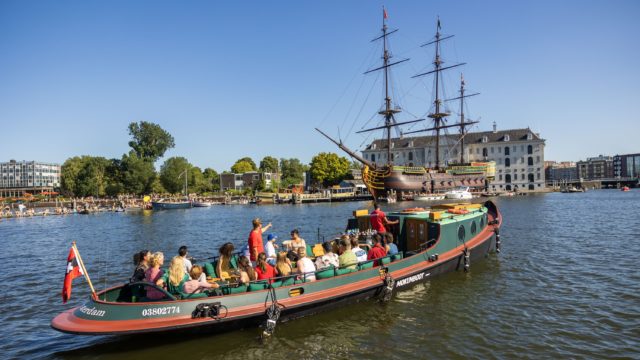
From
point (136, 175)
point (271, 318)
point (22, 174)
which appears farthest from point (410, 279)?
point (22, 174)

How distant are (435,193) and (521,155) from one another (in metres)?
33.8

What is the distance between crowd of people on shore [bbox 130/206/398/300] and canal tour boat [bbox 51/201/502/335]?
0.68 feet

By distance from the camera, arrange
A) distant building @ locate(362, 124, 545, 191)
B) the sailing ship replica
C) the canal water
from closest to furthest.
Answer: the canal water
the sailing ship replica
distant building @ locate(362, 124, 545, 191)

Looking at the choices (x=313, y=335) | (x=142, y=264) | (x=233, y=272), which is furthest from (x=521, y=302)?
(x=142, y=264)

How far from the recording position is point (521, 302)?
12.3 m

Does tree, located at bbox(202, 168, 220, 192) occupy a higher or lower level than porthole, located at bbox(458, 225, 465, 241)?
higher

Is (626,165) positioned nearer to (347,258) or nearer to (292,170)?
(292,170)

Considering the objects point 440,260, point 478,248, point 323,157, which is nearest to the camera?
point 440,260

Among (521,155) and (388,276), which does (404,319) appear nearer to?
(388,276)

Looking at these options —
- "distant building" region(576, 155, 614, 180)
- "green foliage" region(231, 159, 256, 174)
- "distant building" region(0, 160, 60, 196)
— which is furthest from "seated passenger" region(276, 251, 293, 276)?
"distant building" region(576, 155, 614, 180)

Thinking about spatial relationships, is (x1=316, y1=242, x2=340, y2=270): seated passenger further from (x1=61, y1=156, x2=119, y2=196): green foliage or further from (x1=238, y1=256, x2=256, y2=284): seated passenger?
(x1=61, y1=156, x2=119, y2=196): green foliage

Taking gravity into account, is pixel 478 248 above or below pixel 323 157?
below

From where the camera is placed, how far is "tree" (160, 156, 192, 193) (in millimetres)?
95375

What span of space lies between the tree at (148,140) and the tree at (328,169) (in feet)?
135
